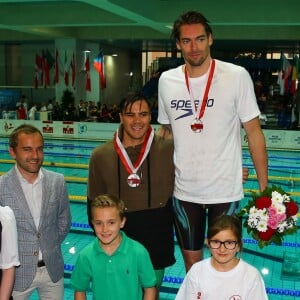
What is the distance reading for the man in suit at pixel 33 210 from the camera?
93.4 inches

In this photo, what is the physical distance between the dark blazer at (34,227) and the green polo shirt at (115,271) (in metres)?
0.29

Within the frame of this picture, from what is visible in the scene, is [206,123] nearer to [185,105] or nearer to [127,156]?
[185,105]

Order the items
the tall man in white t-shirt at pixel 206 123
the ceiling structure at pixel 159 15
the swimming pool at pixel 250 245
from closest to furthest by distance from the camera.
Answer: the tall man in white t-shirt at pixel 206 123, the swimming pool at pixel 250 245, the ceiling structure at pixel 159 15

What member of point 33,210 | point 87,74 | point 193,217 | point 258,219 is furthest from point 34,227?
point 87,74

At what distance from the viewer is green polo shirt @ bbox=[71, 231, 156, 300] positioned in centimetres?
221

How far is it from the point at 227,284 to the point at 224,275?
4 cm

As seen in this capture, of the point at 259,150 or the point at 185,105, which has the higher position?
the point at 185,105

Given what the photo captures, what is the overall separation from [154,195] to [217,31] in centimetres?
1393

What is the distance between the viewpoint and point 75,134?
14078 millimetres

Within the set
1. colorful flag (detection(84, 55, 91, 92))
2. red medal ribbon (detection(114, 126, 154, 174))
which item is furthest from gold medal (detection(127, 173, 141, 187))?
colorful flag (detection(84, 55, 91, 92))

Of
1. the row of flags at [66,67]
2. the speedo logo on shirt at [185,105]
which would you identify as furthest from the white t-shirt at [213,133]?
the row of flags at [66,67]

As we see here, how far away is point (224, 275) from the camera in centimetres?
213

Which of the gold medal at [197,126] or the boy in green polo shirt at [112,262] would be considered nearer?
the boy in green polo shirt at [112,262]

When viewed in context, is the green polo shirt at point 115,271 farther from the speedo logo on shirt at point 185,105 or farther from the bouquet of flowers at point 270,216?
the speedo logo on shirt at point 185,105
